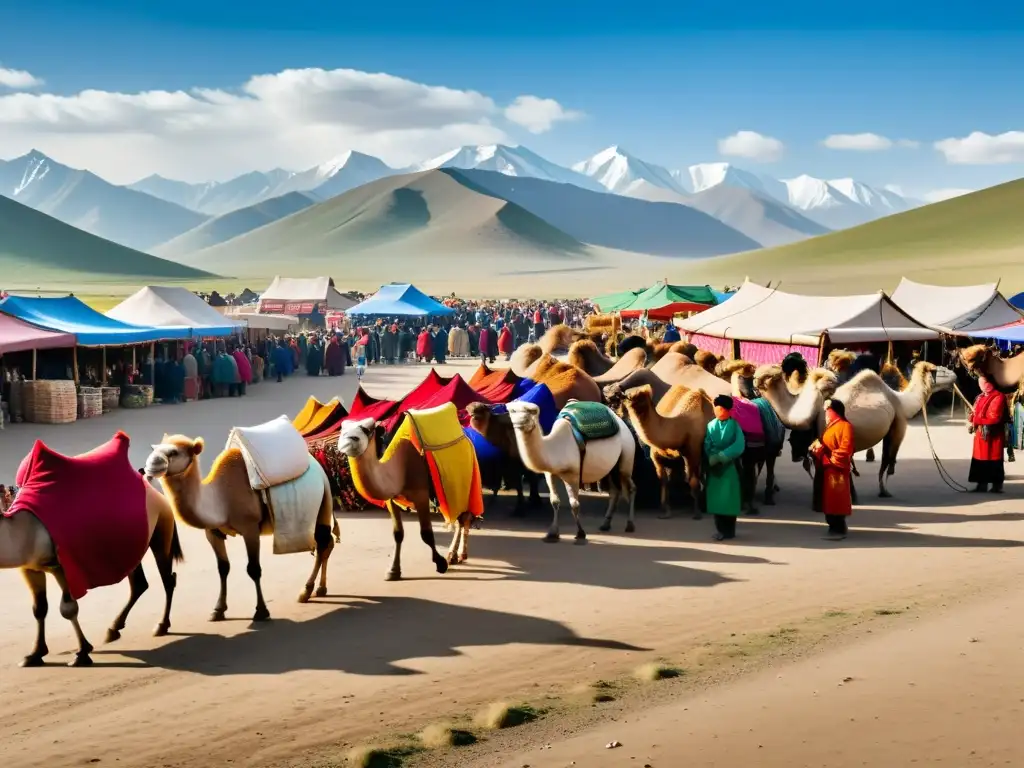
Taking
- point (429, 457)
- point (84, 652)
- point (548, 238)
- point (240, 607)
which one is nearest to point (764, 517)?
point (429, 457)

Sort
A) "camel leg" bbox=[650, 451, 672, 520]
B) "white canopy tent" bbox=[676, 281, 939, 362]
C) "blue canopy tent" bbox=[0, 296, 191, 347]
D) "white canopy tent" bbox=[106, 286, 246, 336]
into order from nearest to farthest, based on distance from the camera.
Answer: "camel leg" bbox=[650, 451, 672, 520]
"blue canopy tent" bbox=[0, 296, 191, 347]
"white canopy tent" bbox=[676, 281, 939, 362]
"white canopy tent" bbox=[106, 286, 246, 336]

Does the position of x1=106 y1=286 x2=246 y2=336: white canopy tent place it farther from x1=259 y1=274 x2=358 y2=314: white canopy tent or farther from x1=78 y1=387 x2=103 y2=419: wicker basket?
x1=259 y1=274 x2=358 y2=314: white canopy tent

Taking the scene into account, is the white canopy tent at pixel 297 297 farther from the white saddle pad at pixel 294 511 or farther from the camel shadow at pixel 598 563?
the white saddle pad at pixel 294 511

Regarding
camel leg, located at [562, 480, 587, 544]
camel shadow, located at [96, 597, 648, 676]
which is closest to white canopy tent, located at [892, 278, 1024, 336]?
camel leg, located at [562, 480, 587, 544]

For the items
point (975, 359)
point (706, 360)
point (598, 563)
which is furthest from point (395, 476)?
point (975, 359)

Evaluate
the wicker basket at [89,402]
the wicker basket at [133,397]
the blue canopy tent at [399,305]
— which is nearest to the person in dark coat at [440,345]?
the blue canopy tent at [399,305]

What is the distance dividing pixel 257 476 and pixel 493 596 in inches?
74.8

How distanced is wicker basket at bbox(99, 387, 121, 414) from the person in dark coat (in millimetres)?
14097

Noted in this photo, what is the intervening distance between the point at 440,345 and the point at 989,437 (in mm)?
23206

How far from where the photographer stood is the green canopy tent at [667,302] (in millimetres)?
33281

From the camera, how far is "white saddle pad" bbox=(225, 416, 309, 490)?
27.1ft

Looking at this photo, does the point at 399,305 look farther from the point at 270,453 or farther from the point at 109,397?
the point at 270,453

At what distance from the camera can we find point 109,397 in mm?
21047

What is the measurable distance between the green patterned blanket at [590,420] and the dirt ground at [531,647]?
0.93 metres
